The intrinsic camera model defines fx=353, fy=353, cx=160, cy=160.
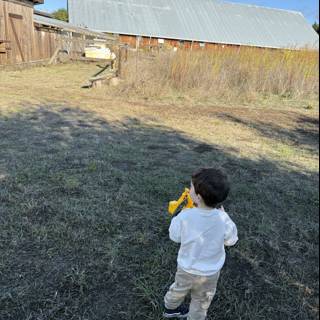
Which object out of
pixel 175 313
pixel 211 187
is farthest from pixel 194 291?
pixel 211 187

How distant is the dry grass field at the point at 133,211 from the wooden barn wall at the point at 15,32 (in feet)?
26.0

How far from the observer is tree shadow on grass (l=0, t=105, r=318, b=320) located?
7.25 ft

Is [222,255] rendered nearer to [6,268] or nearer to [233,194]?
[6,268]

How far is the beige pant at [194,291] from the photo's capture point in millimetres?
1821

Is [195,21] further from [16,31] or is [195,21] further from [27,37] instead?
[16,31]

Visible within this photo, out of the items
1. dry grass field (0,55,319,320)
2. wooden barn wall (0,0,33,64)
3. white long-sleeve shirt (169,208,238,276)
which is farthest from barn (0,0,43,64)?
white long-sleeve shirt (169,208,238,276)

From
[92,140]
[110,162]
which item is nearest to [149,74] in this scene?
[92,140]

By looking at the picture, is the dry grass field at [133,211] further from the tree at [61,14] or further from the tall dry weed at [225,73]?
the tree at [61,14]

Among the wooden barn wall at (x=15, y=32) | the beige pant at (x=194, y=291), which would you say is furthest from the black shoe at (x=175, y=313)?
the wooden barn wall at (x=15, y=32)

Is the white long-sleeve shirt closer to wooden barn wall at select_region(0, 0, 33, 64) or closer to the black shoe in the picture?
the black shoe

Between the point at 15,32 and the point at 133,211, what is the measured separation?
13.6 meters

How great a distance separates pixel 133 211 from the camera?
3227mm

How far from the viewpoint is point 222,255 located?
185cm

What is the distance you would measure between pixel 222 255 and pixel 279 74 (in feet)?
32.1
